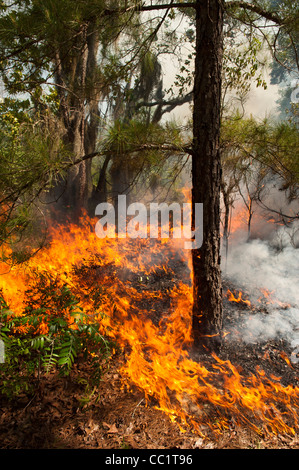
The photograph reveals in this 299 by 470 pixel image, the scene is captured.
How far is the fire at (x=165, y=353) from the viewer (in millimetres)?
2783

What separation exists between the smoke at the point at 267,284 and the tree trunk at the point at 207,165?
72 cm

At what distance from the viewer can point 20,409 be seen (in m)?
2.61

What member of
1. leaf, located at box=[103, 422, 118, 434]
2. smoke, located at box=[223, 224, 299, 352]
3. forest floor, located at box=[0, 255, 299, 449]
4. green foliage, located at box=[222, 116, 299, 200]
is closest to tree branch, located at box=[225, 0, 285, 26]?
green foliage, located at box=[222, 116, 299, 200]

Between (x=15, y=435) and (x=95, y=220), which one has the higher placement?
(x=95, y=220)

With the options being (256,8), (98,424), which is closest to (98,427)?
(98,424)

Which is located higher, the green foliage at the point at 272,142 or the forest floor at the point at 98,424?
the green foliage at the point at 272,142

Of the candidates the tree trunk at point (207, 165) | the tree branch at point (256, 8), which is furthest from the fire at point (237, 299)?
the tree branch at point (256, 8)

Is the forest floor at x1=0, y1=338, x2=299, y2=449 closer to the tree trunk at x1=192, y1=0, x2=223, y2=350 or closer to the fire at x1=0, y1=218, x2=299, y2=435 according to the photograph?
the fire at x1=0, y1=218, x2=299, y2=435

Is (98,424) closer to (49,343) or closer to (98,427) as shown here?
(98,427)

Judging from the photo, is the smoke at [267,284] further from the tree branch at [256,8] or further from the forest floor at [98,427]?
the tree branch at [256,8]

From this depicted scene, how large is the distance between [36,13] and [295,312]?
535 centimetres
